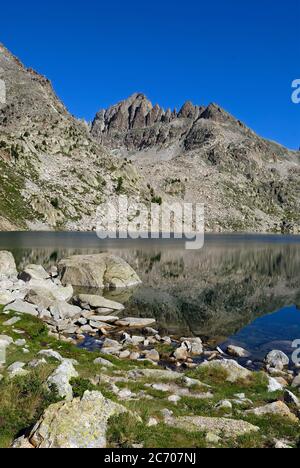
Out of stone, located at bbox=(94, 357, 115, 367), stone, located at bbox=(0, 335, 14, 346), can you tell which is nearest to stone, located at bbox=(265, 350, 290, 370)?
stone, located at bbox=(94, 357, 115, 367)

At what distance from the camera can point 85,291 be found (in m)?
51.7

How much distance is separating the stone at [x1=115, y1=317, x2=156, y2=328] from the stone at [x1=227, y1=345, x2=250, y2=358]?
9806mm

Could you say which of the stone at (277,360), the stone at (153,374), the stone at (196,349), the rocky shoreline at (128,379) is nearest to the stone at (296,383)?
the rocky shoreline at (128,379)

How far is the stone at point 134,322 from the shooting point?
123 ft

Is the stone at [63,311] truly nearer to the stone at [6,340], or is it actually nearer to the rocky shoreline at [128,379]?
the rocky shoreline at [128,379]

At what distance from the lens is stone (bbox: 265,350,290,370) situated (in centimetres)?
2747

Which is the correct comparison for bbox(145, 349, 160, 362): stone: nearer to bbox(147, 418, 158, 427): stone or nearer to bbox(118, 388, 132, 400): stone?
bbox(118, 388, 132, 400): stone

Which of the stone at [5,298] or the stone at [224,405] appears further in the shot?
the stone at [5,298]

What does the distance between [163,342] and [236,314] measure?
1573 cm

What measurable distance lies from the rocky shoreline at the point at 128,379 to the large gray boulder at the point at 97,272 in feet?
37.8

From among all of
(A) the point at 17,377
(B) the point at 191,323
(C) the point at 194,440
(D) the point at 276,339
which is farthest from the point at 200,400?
(B) the point at 191,323

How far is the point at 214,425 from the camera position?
1441cm

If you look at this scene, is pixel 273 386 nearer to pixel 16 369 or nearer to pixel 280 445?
pixel 280 445
